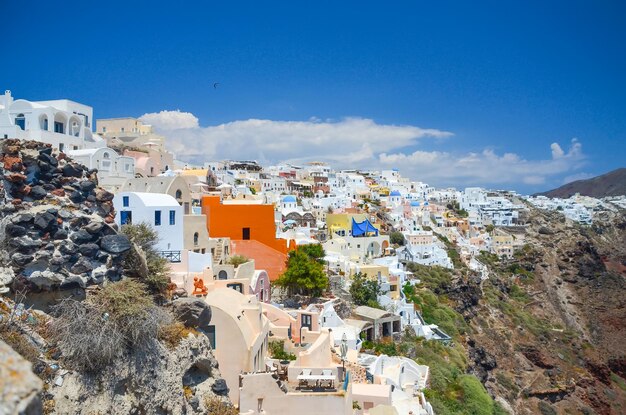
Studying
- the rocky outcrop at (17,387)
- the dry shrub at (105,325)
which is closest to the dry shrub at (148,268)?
the dry shrub at (105,325)

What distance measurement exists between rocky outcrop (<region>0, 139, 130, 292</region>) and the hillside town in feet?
0.33

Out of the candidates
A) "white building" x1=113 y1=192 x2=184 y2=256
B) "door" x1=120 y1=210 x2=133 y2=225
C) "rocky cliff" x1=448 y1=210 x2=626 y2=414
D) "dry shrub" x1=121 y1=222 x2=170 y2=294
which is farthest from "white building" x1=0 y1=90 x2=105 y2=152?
"rocky cliff" x1=448 y1=210 x2=626 y2=414

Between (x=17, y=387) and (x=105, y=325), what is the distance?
760 centimetres

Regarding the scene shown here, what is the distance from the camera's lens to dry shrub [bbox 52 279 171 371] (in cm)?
971

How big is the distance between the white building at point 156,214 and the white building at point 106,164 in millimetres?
6405

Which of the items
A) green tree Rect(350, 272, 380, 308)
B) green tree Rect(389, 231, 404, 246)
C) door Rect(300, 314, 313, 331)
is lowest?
green tree Rect(350, 272, 380, 308)

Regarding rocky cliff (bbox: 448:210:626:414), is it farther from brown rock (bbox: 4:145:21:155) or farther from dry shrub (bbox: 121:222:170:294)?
brown rock (bbox: 4:145:21:155)

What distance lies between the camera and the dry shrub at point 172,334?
11.7 metres

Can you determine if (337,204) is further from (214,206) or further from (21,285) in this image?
(21,285)

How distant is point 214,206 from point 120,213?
12730 mm

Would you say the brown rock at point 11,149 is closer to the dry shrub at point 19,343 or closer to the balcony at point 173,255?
the dry shrub at point 19,343

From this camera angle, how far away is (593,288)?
86062 mm

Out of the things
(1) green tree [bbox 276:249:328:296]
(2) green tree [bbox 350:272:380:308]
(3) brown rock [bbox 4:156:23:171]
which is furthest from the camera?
(2) green tree [bbox 350:272:380:308]

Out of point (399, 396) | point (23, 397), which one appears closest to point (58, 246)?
point (23, 397)
